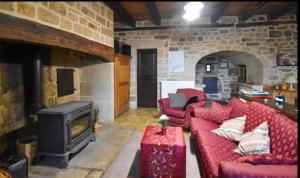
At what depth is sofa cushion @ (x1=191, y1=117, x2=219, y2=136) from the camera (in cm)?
268

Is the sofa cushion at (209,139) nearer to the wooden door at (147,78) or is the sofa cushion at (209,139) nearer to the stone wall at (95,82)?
the stone wall at (95,82)

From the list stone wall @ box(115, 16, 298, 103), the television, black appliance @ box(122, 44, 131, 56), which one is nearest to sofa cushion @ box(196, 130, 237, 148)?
the television

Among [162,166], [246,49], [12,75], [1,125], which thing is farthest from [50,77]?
[246,49]

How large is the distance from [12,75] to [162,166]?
218 cm

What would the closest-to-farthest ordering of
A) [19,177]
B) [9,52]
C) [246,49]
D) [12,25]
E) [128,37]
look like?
[12,25]
[19,177]
[9,52]
[246,49]
[128,37]

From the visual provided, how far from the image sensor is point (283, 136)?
1.61 meters

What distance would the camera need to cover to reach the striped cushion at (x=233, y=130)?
2256 millimetres

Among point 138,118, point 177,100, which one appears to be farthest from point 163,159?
point 138,118

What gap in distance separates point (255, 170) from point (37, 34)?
2.15m

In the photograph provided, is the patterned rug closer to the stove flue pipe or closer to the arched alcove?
the stove flue pipe

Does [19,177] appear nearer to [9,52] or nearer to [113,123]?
[9,52]

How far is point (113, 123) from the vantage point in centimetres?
424

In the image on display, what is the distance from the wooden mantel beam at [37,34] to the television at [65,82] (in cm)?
94

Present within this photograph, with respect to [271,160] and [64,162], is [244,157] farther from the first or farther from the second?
[64,162]
